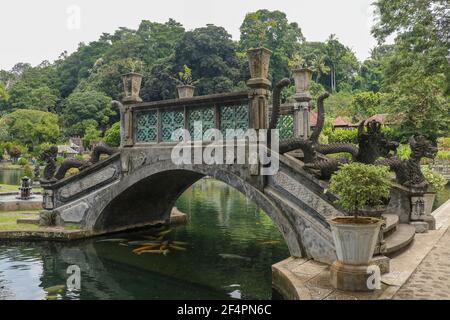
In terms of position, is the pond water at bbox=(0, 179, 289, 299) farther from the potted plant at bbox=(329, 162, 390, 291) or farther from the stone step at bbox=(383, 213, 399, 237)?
the stone step at bbox=(383, 213, 399, 237)

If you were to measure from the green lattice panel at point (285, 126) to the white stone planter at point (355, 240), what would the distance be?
529 cm

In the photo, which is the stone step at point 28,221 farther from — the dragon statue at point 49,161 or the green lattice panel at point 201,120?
the green lattice panel at point 201,120

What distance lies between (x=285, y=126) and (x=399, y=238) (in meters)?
4.10

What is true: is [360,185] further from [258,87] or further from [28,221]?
[28,221]

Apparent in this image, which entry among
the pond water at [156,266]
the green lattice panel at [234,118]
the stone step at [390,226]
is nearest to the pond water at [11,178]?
the pond water at [156,266]

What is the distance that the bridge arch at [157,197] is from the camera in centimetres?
832

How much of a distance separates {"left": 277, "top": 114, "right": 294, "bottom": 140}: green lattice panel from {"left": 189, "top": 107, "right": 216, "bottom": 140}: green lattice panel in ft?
7.24

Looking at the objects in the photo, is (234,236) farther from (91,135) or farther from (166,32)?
(166,32)

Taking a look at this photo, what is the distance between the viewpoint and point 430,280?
6.29 metres

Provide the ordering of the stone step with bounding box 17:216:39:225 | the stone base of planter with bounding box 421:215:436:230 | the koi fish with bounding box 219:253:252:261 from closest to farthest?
the koi fish with bounding box 219:253:252:261, the stone base of planter with bounding box 421:215:436:230, the stone step with bounding box 17:216:39:225

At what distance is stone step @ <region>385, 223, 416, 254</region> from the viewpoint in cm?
782

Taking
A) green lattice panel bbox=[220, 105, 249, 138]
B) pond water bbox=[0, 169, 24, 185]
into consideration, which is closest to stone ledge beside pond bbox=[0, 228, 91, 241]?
green lattice panel bbox=[220, 105, 249, 138]

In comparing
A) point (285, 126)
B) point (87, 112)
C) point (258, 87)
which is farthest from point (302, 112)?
point (87, 112)

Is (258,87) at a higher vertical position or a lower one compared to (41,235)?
higher
